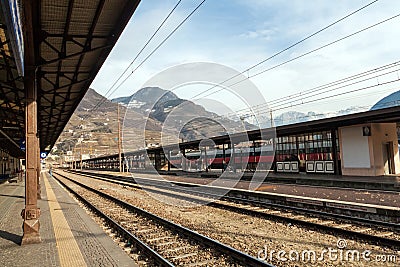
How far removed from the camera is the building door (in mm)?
22531

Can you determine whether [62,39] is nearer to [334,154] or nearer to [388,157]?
[334,154]

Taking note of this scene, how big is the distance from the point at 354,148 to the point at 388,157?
277 cm

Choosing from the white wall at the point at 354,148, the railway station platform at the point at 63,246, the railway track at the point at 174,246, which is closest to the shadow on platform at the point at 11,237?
the railway station platform at the point at 63,246

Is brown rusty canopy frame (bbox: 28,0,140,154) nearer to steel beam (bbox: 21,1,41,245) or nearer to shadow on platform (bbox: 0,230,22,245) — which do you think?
steel beam (bbox: 21,1,41,245)

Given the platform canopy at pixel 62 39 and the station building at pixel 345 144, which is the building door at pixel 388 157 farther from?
the platform canopy at pixel 62 39

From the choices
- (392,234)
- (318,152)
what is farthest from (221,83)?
(318,152)

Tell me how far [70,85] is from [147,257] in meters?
9.58

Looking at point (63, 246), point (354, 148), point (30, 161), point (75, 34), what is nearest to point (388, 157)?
point (354, 148)

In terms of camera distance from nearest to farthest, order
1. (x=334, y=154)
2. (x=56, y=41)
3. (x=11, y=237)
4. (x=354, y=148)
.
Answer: (x=56, y=41), (x=11, y=237), (x=354, y=148), (x=334, y=154)

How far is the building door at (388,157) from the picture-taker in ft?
73.9

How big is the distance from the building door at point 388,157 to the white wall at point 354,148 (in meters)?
1.62

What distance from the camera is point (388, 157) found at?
2302 centimetres

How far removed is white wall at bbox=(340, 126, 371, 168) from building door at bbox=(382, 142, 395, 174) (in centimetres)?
162

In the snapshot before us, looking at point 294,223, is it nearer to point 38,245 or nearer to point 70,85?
point 38,245
